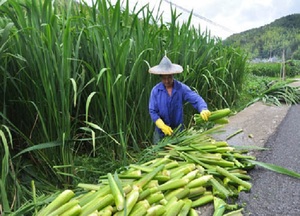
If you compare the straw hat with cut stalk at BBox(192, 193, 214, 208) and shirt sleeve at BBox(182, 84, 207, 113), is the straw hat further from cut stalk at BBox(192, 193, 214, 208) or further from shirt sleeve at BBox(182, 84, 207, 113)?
cut stalk at BBox(192, 193, 214, 208)

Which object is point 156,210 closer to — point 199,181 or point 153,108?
point 199,181

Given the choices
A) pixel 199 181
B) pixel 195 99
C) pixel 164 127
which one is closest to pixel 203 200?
pixel 199 181

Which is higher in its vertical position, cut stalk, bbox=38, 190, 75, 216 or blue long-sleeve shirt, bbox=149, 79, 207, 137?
blue long-sleeve shirt, bbox=149, 79, 207, 137

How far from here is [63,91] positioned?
1.87m

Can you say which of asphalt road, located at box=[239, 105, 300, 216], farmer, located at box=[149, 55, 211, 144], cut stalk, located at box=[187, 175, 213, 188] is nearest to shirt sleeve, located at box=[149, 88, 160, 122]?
farmer, located at box=[149, 55, 211, 144]

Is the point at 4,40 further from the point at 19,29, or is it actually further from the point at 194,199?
the point at 194,199

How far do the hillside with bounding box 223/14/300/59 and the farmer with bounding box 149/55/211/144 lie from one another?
54745 mm

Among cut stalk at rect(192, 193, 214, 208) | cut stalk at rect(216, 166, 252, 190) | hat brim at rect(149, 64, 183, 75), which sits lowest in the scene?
cut stalk at rect(192, 193, 214, 208)

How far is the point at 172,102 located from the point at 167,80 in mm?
237

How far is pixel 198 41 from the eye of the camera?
3957 mm

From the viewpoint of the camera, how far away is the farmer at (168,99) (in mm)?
2616

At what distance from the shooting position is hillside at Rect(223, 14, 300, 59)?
5737 centimetres

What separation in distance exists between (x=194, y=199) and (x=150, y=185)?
0.26m

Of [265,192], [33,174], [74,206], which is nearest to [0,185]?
[74,206]
